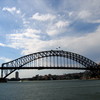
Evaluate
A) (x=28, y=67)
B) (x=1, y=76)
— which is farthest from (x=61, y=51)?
(x=1, y=76)

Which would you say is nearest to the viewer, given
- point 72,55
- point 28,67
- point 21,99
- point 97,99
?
point 97,99

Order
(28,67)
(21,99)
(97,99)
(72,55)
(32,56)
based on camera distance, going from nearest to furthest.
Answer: (97,99) → (21,99) → (28,67) → (32,56) → (72,55)

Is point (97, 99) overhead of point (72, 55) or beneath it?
beneath

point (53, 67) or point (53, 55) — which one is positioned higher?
point (53, 55)

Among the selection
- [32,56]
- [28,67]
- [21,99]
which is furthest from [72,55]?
[21,99]

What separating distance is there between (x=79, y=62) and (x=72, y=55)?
6.13 m

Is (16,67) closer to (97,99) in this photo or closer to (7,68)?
(7,68)

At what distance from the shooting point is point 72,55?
135m

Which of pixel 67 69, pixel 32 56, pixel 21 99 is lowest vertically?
pixel 21 99

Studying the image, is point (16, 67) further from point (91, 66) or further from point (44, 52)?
point (91, 66)

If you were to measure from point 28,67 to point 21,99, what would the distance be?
73.5m

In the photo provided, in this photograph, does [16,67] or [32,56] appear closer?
[16,67]

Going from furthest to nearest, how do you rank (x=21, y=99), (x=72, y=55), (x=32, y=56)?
(x=72, y=55)
(x=32, y=56)
(x=21, y=99)

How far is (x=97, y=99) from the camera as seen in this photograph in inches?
1342
